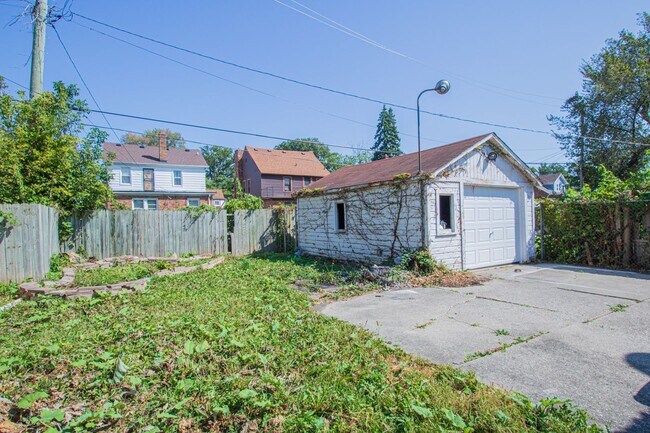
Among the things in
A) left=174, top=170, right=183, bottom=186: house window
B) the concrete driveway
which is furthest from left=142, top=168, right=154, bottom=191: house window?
the concrete driveway

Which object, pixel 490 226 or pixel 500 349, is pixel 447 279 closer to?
pixel 490 226

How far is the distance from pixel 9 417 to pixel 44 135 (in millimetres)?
8942

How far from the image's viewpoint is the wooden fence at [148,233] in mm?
11000

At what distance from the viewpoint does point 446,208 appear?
9.20m

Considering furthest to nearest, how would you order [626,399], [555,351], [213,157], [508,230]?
[213,157] < [508,230] < [555,351] < [626,399]

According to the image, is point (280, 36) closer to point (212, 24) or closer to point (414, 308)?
point (212, 24)

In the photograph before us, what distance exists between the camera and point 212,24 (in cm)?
959

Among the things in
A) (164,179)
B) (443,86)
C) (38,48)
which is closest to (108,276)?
(38,48)

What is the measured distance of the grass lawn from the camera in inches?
94.1

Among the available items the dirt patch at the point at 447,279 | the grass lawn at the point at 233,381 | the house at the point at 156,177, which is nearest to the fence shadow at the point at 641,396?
the grass lawn at the point at 233,381

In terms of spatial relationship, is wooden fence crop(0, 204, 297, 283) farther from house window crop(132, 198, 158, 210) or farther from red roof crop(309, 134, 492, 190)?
house window crop(132, 198, 158, 210)

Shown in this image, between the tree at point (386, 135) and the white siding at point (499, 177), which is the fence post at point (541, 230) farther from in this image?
the tree at point (386, 135)

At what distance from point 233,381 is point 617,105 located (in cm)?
2736

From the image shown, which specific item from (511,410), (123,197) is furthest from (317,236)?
(123,197)
